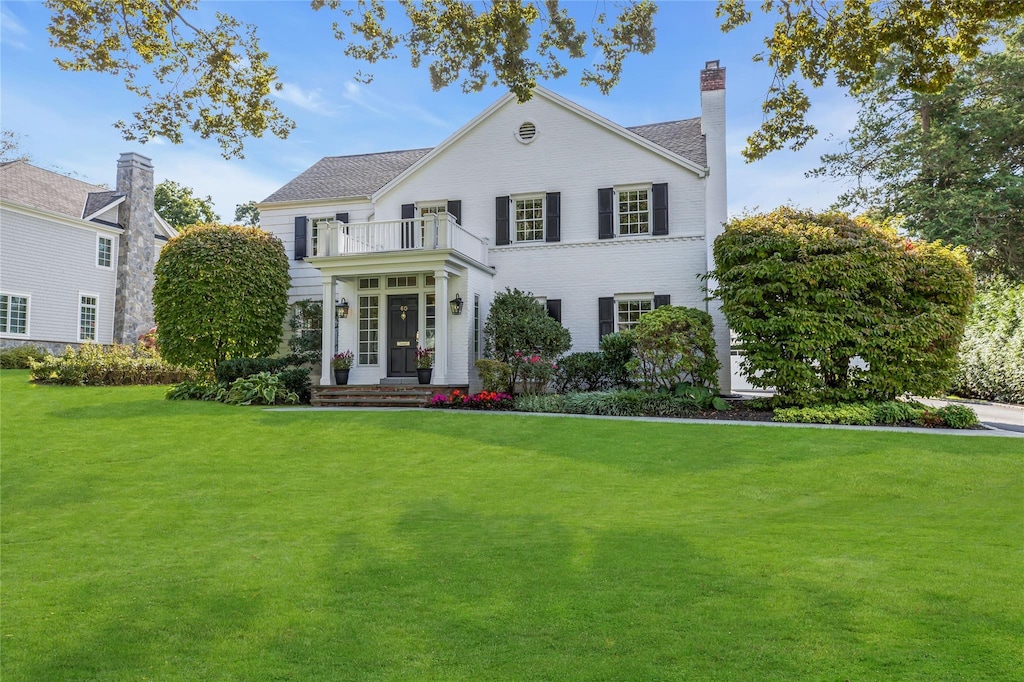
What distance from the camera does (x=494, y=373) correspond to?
612 inches

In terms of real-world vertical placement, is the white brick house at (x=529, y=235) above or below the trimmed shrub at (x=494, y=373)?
above

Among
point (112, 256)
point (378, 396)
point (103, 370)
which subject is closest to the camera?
point (378, 396)

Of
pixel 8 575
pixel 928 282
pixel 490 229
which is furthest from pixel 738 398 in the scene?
pixel 8 575

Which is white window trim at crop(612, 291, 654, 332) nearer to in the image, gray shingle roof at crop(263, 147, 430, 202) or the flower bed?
the flower bed

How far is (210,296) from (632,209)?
11421 millimetres

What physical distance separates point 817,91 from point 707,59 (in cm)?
1272

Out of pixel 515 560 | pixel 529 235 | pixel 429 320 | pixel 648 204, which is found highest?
pixel 648 204

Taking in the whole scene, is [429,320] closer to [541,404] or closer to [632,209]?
[541,404]

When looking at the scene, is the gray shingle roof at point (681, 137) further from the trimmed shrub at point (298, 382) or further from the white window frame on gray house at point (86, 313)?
the white window frame on gray house at point (86, 313)

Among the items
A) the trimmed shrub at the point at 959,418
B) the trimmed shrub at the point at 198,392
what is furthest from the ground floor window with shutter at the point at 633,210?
→ the trimmed shrub at the point at 198,392

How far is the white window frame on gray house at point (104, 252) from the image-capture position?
83.1 feet

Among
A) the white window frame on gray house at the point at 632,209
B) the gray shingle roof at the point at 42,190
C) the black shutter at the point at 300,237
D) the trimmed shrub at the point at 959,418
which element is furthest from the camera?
the gray shingle roof at the point at 42,190

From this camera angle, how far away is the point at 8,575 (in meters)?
4.84

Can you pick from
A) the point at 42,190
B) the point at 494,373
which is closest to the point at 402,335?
the point at 494,373
